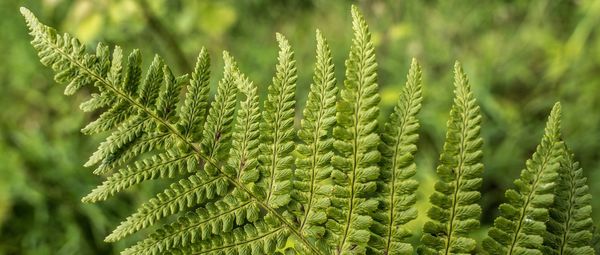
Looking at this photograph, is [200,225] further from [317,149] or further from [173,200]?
[317,149]

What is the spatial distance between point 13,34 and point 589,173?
329cm

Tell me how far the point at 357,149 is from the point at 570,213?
37 cm

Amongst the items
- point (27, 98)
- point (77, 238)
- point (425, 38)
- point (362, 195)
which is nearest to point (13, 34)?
point (27, 98)

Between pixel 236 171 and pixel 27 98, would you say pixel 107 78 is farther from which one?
pixel 27 98

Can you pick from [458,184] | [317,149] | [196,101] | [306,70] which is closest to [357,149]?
[317,149]

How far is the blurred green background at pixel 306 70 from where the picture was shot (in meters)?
2.94

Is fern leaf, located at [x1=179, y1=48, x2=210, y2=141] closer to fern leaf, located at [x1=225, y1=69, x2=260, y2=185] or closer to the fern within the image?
fern leaf, located at [x1=225, y1=69, x2=260, y2=185]

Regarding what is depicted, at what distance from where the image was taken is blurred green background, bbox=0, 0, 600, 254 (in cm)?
294

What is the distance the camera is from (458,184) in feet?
3.36

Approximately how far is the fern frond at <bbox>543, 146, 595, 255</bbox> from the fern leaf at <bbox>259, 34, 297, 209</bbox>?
17.9 inches

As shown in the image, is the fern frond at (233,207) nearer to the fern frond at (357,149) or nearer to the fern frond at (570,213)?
the fern frond at (357,149)

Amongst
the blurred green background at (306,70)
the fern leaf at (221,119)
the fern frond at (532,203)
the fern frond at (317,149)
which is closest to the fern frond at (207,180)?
the fern leaf at (221,119)

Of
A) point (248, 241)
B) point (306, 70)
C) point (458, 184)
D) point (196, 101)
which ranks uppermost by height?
point (306, 70)

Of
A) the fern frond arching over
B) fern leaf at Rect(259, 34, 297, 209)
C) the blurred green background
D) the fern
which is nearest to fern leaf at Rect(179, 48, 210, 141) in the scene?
the fern frond arching over
